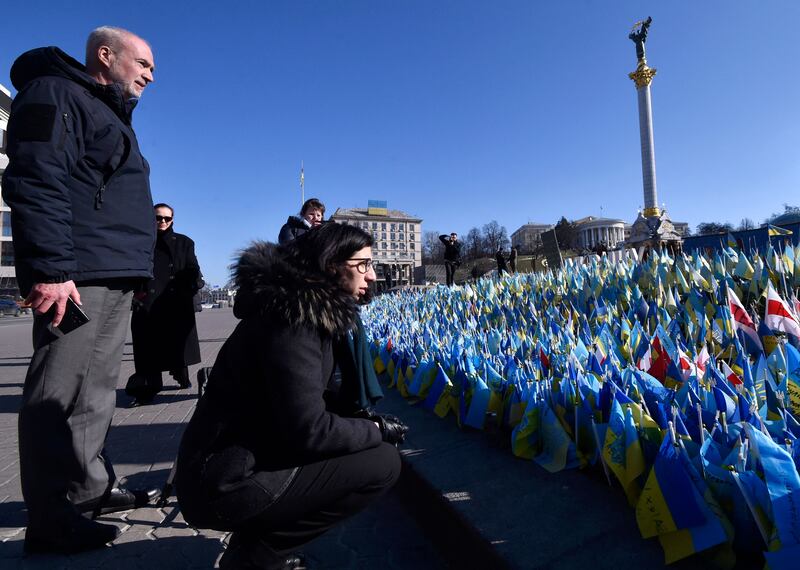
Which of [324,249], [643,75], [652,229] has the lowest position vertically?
[324,249]

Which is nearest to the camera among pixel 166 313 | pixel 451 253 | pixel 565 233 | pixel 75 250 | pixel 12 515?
pixel 75 250

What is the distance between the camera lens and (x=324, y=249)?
1.81 metres

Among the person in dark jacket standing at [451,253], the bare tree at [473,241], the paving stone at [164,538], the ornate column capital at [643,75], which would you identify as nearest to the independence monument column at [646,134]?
the ornate column capital at [643,75]

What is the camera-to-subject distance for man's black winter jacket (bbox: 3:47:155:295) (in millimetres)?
1885

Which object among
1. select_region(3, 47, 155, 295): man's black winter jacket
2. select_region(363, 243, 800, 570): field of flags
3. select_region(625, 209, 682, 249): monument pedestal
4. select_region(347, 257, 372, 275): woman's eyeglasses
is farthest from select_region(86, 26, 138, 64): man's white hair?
select_region(625, 209, 682, 249): monument pedestal

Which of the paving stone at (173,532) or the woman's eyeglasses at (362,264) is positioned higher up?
the woman's eyeglasses at (362,264)

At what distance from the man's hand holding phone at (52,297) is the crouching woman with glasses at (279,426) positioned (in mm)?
684

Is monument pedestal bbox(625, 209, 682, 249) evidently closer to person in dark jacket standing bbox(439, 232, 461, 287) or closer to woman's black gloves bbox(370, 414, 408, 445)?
person in dark jacket standing bbox(439, 232, 461, 287)

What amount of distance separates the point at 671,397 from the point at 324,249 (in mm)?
1329

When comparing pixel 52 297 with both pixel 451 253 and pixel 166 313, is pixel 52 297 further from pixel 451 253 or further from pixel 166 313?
pixel 451 253

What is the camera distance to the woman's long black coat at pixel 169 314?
4.85 m

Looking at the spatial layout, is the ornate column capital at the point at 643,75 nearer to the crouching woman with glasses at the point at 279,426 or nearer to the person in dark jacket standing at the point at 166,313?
the person in dark jacket standing at the point at 166,313

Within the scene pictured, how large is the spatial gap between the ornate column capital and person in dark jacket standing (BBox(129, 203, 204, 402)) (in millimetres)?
39310

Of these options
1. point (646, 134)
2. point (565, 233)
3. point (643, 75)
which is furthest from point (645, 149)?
point (565, 233)
